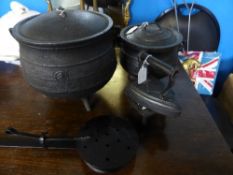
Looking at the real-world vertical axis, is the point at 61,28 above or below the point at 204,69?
above

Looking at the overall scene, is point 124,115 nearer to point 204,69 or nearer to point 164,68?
point 164,68

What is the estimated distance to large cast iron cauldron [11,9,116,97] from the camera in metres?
0.57

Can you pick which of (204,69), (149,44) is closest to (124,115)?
(149,44)

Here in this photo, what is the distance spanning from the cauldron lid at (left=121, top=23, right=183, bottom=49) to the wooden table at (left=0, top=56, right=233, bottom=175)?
204 mm

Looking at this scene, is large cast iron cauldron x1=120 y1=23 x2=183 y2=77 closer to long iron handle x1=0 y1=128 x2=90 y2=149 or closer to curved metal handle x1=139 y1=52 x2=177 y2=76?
curved metal handle x1=139 y1=52 x2=177 y2=76

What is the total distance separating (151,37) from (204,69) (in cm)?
77

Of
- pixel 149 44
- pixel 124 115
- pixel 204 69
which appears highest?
pixel 149 44

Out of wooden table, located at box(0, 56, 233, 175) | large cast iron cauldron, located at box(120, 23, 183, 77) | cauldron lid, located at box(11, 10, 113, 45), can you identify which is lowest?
wooden table, located at box(0, 56, 233, 175)

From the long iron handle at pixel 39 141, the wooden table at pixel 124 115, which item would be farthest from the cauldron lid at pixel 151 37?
the long iron handle at pixel 39 141

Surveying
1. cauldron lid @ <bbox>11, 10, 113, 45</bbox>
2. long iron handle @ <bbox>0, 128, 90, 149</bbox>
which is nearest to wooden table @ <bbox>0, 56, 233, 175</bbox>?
long iron handle @ <bbox>0, 128, 90, 149</bbox>

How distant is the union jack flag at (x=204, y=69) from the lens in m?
1.29

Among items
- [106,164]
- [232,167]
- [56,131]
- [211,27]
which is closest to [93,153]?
[106,164]

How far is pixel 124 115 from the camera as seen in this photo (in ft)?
2.42

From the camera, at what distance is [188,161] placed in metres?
0.59
